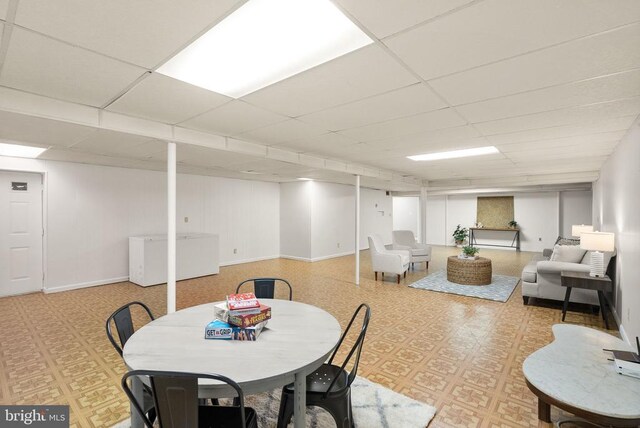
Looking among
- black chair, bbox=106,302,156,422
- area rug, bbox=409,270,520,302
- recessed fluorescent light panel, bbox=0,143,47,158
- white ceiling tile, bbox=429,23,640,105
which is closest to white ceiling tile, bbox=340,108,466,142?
white ceiling tile, bbox=429,23,640,105

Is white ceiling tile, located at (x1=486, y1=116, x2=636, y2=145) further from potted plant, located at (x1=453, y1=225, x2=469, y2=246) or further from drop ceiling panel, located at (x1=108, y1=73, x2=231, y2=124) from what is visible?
potted plant, located at (x1=453, y1=225, x2=469, y2=246)

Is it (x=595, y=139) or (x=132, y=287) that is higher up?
(x=595, y=139)

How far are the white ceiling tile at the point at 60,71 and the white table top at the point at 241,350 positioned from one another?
1.67 metres

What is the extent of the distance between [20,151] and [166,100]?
3789mm

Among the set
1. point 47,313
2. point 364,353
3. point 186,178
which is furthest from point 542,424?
point 186,178

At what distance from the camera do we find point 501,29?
4.99 feet

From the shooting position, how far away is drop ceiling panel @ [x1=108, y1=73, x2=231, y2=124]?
2273mm

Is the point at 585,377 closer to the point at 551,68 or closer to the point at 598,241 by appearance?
the point at 551,68

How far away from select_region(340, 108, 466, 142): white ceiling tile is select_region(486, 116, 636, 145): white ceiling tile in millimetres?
963

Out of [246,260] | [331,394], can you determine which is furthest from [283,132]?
[246,260]

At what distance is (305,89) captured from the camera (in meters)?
2.30

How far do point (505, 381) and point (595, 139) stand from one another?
325 centimetres

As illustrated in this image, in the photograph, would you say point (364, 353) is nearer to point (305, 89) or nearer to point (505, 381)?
point (505, 381)

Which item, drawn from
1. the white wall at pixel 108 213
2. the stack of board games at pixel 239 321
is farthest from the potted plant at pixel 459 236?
the stack of board games at pixel 239 321
